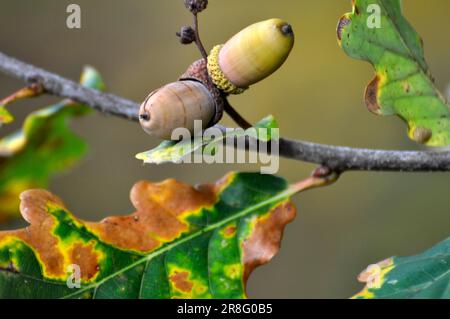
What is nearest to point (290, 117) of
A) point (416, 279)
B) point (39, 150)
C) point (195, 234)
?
point (39, 150)

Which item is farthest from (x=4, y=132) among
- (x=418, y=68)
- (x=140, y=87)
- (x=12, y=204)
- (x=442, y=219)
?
(x=418, y=68)

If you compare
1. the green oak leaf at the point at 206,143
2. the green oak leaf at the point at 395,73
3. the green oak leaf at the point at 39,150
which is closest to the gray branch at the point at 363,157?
the green oak leaf at the point at 395,73

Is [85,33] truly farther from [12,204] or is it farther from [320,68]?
[12,204]

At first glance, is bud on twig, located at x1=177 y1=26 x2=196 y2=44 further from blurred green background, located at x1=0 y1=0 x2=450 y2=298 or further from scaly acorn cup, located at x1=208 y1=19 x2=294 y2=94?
blurred green background, located at x1=0 y1=0 x2=450 y2=298

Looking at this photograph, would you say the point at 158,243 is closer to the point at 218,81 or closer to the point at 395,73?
the point at 218,81

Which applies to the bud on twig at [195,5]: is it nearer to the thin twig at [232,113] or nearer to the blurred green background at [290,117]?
the thin twig at [232,113]

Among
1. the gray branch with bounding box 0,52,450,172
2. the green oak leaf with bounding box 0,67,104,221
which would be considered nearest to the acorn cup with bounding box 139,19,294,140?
the gray branch with bounding box 0,52,450,172
